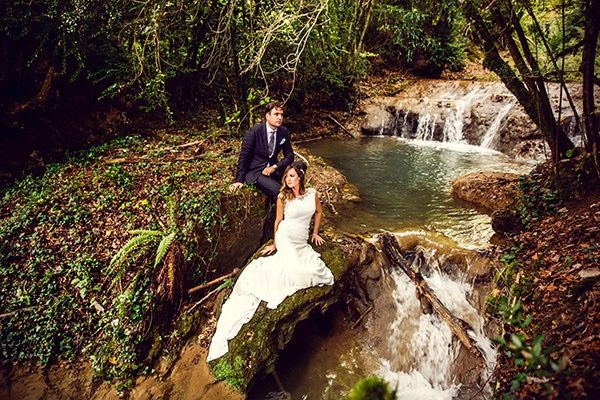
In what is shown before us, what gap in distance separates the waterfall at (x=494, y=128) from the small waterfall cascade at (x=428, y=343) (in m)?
8.79

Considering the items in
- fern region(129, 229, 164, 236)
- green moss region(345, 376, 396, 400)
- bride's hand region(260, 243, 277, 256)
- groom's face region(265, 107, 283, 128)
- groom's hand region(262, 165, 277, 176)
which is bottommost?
bride's hand region(260, 243, 277, 256)

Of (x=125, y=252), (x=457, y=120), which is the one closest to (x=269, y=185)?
(x=125, y=252)

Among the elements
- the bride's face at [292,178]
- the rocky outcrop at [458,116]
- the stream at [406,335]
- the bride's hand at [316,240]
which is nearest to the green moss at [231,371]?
the stream at [406,335]

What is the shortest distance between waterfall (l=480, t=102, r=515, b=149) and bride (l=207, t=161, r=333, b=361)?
33.7 feet

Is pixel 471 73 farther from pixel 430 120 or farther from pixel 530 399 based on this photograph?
pixel 530 399

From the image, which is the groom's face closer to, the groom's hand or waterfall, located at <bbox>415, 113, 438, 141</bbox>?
the groom's hand

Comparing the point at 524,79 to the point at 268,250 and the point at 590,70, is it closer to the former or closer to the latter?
the point at 590,70

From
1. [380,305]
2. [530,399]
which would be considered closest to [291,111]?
[380,305]

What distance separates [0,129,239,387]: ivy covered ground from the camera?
13.3ft

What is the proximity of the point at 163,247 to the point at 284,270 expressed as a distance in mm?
1694

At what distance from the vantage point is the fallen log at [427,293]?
4.27 m

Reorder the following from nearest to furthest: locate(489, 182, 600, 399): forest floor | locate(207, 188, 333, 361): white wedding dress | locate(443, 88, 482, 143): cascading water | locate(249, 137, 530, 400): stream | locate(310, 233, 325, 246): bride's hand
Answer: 1. locate(489, 182, 600, 399): forest floor
2. locate(207, 188, 333, 361): white wedding dress
3. locate(249, 137, 530, 400): stream
4. locate(310, 233, 325, 246): bride's hand
5. locate(443, 88, 482, 143): cascading water

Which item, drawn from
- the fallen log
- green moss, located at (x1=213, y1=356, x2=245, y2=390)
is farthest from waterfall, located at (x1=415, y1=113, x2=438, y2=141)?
green moss, located at (x1=213, y1=356, x2=245, y2=390)

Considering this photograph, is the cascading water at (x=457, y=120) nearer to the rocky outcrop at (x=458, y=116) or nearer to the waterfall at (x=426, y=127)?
the rocky outcrop at (x=458, y=116)
